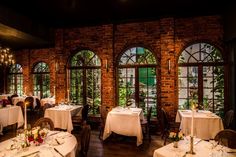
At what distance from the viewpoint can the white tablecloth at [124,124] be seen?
499cm

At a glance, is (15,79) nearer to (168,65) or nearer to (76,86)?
(76,86)

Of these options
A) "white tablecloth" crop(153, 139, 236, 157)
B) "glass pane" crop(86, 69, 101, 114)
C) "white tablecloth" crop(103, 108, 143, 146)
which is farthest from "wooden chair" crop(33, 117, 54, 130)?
"glass pane" crop(86, 69, 101, 114)

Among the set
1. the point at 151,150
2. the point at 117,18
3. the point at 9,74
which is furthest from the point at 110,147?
the point at 9,74

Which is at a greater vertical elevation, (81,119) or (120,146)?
(81,119)

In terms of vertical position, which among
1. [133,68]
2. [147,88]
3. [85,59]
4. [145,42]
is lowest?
[147,88]

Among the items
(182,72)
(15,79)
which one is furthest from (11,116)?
(182,72)

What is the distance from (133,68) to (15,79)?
25.7ft

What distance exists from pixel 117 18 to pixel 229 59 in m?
3.71

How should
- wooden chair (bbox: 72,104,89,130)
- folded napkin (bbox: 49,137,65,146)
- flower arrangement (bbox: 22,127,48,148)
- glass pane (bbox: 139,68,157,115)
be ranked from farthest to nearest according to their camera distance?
glass pane (bbox: 139,68,157,115) → wooden chair (bbox: 72,104,89,130) → folded napkin (bbox: 49,137,65,146) → flower arrangement (bbox: 22,127,48,148)

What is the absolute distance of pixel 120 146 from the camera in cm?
491

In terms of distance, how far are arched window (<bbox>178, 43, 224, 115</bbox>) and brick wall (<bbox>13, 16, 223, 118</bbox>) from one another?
257 millimetres

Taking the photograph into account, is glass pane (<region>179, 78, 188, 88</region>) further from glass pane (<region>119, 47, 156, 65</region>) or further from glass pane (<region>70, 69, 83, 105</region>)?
glass pane (<region>70, 69, 83, 105</region>)

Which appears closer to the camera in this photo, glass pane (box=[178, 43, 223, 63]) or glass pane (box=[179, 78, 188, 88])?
glass pane (box=[178, 43, 223, 63])

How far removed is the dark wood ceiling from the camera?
5105 mm
